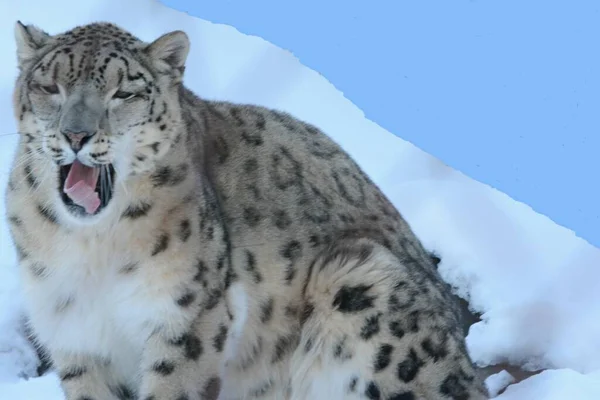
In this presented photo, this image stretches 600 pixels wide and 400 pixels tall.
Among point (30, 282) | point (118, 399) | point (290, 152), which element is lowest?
point (118, 399)

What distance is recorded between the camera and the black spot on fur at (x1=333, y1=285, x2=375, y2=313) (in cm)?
349

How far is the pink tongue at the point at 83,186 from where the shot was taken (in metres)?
2.99

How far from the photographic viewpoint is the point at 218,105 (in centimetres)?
379

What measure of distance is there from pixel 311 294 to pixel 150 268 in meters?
0.61

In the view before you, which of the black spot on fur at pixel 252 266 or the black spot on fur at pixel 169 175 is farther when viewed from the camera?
the black spot on fur at pixel 252 266

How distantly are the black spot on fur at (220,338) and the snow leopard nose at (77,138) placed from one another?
69 centimetres

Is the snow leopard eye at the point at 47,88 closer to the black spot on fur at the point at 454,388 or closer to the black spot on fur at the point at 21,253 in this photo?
the black spot on fur at the point at 21,253

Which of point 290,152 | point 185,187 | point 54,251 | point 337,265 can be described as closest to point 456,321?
point 337,265

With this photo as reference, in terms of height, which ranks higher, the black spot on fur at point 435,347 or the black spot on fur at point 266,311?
the black spot on fur at point 435,347

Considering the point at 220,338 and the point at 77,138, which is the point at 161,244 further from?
the point at 77,138

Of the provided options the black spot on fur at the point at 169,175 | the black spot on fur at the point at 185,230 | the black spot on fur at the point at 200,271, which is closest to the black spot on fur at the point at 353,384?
the black spot on fur at the point at 200,271

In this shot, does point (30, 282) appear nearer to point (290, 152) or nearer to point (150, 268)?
point (150, 268)

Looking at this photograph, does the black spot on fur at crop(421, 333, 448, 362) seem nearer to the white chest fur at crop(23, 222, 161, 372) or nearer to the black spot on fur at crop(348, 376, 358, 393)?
the black spot on fur at crop(348, 376, 358, 393)

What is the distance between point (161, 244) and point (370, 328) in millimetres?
699
